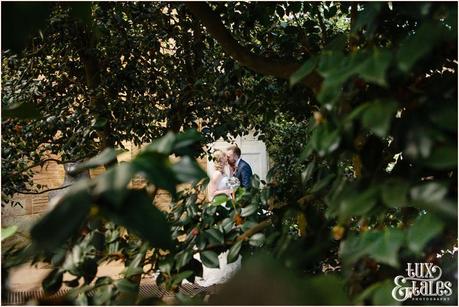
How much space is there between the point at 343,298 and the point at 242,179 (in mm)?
3591

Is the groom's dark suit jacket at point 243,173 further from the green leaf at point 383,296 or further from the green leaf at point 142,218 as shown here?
the green leaf at point 142,218

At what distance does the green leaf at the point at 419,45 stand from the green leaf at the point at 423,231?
21 centimetres

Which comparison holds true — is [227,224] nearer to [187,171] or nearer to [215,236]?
[215,236]

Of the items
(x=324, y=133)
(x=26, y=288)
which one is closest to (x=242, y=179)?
(x=26, y=288)

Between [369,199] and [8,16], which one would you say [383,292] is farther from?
[8,16]

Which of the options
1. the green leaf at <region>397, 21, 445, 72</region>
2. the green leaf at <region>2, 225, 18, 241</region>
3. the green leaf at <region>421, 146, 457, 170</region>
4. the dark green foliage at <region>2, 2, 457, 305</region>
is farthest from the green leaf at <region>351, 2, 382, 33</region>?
the green leaf at <region>2, 225, 18, 241</region>

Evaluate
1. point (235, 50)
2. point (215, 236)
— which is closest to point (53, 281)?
point (215, 236)

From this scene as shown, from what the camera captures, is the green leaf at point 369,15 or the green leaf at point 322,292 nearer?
the green leaf at point 322,292

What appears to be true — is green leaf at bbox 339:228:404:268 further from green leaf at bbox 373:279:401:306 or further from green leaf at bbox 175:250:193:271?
green leaf at bbox 175:250:193:271

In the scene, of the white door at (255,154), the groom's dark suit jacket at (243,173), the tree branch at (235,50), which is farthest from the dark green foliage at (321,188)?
the white door at (255,154)

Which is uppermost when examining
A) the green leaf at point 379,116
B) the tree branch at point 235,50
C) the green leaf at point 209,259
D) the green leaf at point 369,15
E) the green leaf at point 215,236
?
the tree branch at point 235,50

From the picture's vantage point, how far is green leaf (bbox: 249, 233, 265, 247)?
1256 millimetres

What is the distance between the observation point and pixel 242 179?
417 cm

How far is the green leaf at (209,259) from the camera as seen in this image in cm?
121
